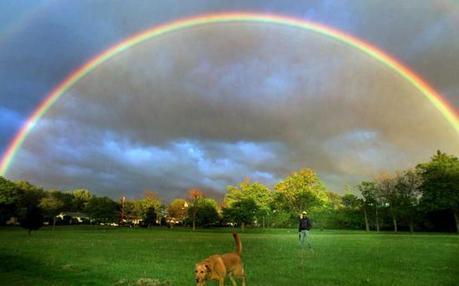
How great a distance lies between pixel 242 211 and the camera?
421 feet

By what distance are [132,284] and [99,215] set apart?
14676 centimetres

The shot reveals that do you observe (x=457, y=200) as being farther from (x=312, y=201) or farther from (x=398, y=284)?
(x=398, y=284)

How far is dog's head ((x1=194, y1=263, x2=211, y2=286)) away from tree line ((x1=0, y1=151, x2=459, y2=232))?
87.9 metres

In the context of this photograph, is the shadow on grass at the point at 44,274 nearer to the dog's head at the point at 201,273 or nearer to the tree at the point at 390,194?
the dog's head at the point at 201,273

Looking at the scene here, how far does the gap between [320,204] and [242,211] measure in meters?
23.2

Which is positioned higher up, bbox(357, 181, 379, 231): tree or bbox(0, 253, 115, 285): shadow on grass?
bbox(357, 181, 379, 231): tree

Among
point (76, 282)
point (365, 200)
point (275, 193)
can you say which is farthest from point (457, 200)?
point (76, 282)

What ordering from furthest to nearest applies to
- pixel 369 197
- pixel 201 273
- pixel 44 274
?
pixel 369 197 < pixel 44 274 < pixel 201 273

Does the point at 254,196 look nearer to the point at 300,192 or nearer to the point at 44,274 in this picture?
the point at 300,192

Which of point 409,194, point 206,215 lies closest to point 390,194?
point 409,194

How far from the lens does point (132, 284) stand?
53.4ft

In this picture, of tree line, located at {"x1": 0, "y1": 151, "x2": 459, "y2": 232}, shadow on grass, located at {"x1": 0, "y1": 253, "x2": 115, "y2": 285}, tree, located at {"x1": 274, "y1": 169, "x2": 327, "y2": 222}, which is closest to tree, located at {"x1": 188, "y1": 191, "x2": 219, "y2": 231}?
tree line, located at {"x1": 0, "y1": 151, "x2": 459, "y2": 232}

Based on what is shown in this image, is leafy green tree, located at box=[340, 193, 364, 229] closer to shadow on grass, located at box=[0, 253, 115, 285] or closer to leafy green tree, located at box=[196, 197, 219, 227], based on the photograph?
leafy green tree, located at box=[196, 197, 219, 227]

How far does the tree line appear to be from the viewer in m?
102
